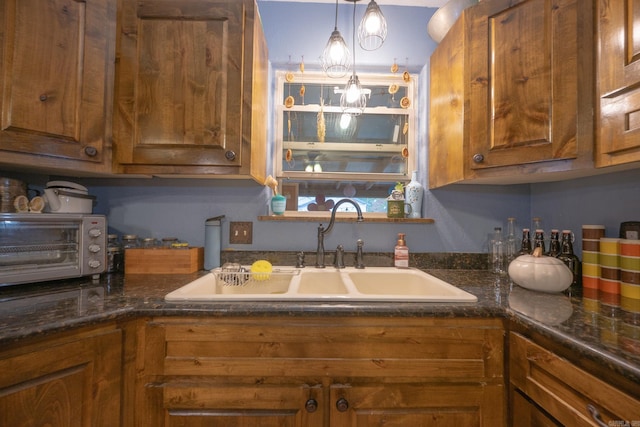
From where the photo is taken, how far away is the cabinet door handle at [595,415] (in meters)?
0.61

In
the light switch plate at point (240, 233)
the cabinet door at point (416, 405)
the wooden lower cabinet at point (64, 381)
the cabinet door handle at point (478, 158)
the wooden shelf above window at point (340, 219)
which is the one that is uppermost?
the cabinet door handle at point (478, 158)

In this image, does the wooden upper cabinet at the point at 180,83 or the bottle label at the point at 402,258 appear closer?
the wooden upper cabinet at the point at 180,83

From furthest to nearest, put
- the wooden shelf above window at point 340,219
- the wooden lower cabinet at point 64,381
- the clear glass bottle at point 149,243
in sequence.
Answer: the wooden shelf above window at point 340,219, the clear glass bottle at point 149,243, the wooden lower cabinet at point 64,381

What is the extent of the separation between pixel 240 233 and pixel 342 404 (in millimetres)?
996

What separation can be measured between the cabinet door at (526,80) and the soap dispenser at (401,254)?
515 millimetres

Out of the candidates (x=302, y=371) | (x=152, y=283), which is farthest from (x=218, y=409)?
(x=152, y=283)

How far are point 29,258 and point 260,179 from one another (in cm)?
98

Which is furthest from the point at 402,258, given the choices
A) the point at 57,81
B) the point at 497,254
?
the point at 57,81

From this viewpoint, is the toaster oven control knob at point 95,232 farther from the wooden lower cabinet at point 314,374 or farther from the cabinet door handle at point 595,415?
the cabinet door handle at point 595,415

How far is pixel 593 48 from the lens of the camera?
3.21ft

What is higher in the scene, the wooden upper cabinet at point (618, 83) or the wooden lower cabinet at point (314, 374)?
the wooden upper cabinet at point (618, 83)

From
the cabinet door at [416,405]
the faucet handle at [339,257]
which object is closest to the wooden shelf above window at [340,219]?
the faucet handle at [339,257]

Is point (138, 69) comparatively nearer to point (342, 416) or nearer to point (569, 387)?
point (342, 416)

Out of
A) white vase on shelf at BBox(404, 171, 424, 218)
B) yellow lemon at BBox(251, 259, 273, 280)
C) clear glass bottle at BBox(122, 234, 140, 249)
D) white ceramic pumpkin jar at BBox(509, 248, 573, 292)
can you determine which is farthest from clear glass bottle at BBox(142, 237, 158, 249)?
white ceramic pumpkin jar at BBox(509, 248, 573, 292)
